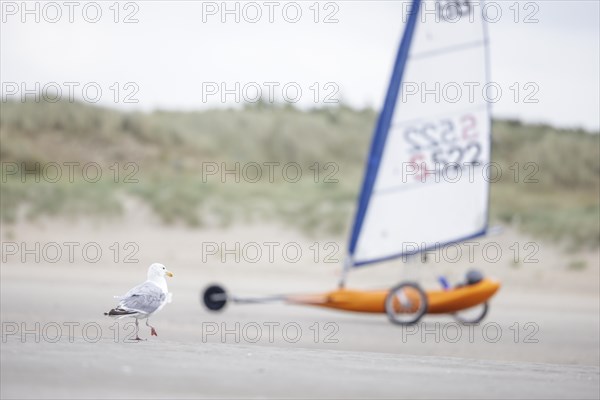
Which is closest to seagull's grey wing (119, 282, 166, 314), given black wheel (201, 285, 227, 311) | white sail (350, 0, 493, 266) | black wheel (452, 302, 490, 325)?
black wheel (201, 285, 227, 311)

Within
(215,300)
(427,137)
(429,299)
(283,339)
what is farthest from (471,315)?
(283,339)

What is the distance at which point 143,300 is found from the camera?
10.3m

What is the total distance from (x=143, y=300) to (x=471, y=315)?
5.79m

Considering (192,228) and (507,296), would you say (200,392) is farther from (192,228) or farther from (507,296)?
(192,228)

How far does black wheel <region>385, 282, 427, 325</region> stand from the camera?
1359 cm

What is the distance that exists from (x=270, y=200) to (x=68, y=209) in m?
3.67

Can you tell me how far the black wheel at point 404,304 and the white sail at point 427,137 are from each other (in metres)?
1.22

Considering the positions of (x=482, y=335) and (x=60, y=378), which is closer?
(x=60, y=378)

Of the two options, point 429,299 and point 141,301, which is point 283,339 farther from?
point 141,301

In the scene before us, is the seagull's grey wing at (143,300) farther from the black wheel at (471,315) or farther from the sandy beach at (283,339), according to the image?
the black wheel at (471,315)

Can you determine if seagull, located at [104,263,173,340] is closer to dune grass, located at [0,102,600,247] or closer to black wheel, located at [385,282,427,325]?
black wheel, located at [385,282,427,325]

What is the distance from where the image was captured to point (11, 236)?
22.8 m

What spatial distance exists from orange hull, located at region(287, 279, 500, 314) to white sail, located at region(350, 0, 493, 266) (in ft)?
3.61

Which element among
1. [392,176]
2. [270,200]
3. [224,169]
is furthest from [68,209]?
[392,176]
